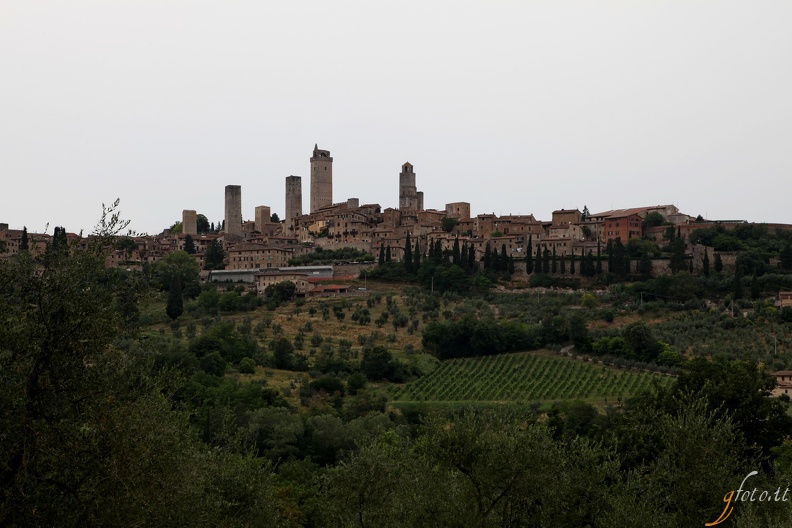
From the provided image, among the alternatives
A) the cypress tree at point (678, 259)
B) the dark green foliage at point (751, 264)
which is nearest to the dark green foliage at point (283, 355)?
the cypress tree at point (678, 259)

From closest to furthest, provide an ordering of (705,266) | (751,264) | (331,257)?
(751,264) → (705,266) → (331,257)

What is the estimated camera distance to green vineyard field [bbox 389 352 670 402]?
1560 inches

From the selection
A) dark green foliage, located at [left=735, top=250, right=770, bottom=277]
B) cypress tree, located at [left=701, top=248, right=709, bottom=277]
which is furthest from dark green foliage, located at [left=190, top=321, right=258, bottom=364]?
dark green foliage, located at [left=735, top=250, right=770, bottom=277]

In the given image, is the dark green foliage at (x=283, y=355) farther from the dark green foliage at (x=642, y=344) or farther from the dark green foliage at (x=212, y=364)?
the dark green foliage at (x=642, y=344)

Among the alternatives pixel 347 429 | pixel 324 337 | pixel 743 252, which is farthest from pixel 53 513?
pixel 743 252

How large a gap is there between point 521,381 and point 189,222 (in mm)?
55478

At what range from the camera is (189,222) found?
91.1 m

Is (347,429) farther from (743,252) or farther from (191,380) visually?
(743,252)

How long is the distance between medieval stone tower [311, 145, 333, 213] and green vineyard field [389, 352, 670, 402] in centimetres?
4816

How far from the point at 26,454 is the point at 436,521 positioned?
685 centimetres

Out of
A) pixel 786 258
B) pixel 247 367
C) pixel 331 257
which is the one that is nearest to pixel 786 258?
pixel 786 258

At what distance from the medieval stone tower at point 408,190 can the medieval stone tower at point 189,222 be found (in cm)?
2004

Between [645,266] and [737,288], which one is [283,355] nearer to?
[737,288]

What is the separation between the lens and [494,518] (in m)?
14.7
